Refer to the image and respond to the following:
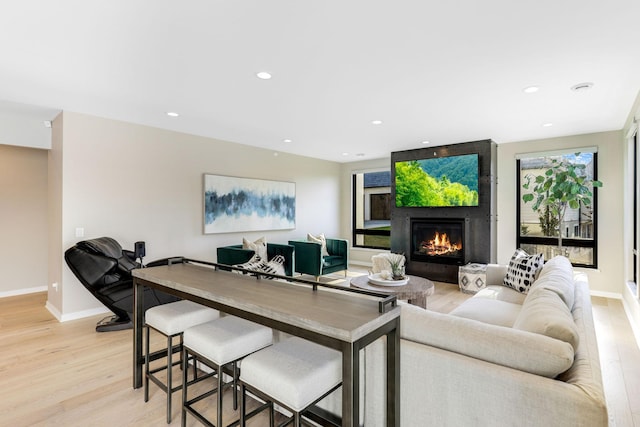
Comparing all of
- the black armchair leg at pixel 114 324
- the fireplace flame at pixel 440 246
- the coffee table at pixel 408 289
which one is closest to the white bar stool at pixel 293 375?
the coffee table at pixel 408 289

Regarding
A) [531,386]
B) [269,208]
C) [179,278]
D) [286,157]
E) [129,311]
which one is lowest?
[129,311]

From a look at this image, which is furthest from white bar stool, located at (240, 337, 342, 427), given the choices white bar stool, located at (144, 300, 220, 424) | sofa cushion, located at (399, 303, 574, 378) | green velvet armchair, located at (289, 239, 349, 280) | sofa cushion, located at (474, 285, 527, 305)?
green velvet armchair, located at (289, 239, 349, 280)

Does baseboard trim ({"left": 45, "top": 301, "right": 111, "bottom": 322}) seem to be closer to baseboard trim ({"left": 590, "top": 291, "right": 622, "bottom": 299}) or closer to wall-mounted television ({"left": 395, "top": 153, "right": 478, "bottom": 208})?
wall-mounted television ({"left": 395, "top": 153, "right": 478, "bottom": 208})

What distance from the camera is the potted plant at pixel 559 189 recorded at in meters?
4.67

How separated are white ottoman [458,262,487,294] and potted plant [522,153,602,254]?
1.16 metres

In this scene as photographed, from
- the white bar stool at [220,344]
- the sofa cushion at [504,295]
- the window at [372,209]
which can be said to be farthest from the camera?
the window at [372,209]

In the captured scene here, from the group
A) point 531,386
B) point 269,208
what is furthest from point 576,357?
point 269,208

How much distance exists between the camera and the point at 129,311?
140 inches

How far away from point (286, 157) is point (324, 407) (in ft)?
17.4

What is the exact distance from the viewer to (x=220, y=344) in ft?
5.61

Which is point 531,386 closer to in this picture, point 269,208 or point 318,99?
point 318,99

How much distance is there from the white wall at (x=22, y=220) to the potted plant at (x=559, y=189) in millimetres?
7831

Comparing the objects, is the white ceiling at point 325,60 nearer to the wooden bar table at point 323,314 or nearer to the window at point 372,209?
the wooden bar table at point 323,314

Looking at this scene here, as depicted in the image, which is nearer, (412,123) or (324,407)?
(324,407)
